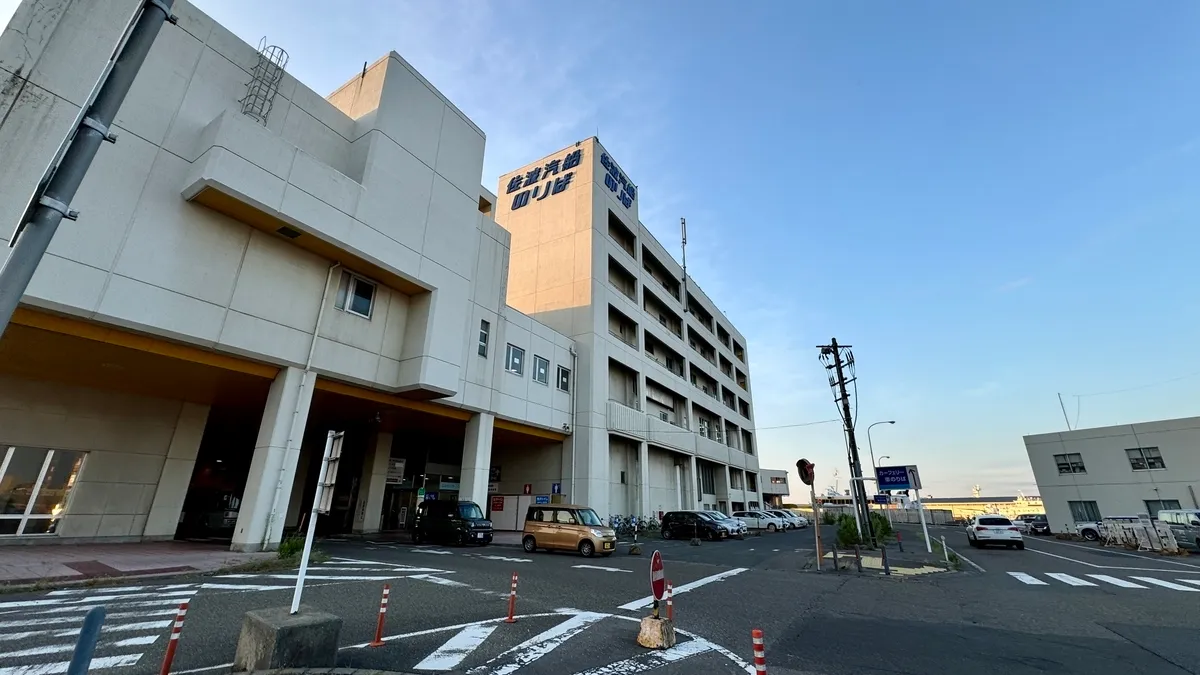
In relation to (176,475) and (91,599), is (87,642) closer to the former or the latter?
(91,599)

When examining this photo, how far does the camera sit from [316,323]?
16.2m

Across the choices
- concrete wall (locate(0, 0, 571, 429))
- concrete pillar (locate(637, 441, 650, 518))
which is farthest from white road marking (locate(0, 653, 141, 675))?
concrete pillar (locate(637, 441, 650, 518))

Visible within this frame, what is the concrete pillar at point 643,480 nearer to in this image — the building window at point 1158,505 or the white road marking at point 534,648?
the white road marking at point 534,648

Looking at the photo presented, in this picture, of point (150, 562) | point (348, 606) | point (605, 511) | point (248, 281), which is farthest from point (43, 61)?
point (605, 511)

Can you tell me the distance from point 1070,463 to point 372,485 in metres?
51.2

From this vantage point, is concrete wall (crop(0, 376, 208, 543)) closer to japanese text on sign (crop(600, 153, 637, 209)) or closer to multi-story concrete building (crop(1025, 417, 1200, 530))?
japanese text on sign (crop(600, 153, 637, 209))

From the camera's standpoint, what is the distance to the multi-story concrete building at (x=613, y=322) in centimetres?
2955

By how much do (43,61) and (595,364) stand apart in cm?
2335

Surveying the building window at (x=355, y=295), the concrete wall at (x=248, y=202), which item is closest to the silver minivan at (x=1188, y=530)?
the concrete wall at (x=248, y=202)

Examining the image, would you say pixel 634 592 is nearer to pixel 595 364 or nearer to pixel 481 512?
pixel 481 512

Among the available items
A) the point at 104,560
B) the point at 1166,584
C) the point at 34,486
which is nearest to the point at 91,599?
the point at 104,560

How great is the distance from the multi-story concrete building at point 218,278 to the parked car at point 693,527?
11778 mm

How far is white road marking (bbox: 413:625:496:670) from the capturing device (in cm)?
555

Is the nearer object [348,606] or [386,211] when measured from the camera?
[348,606]
